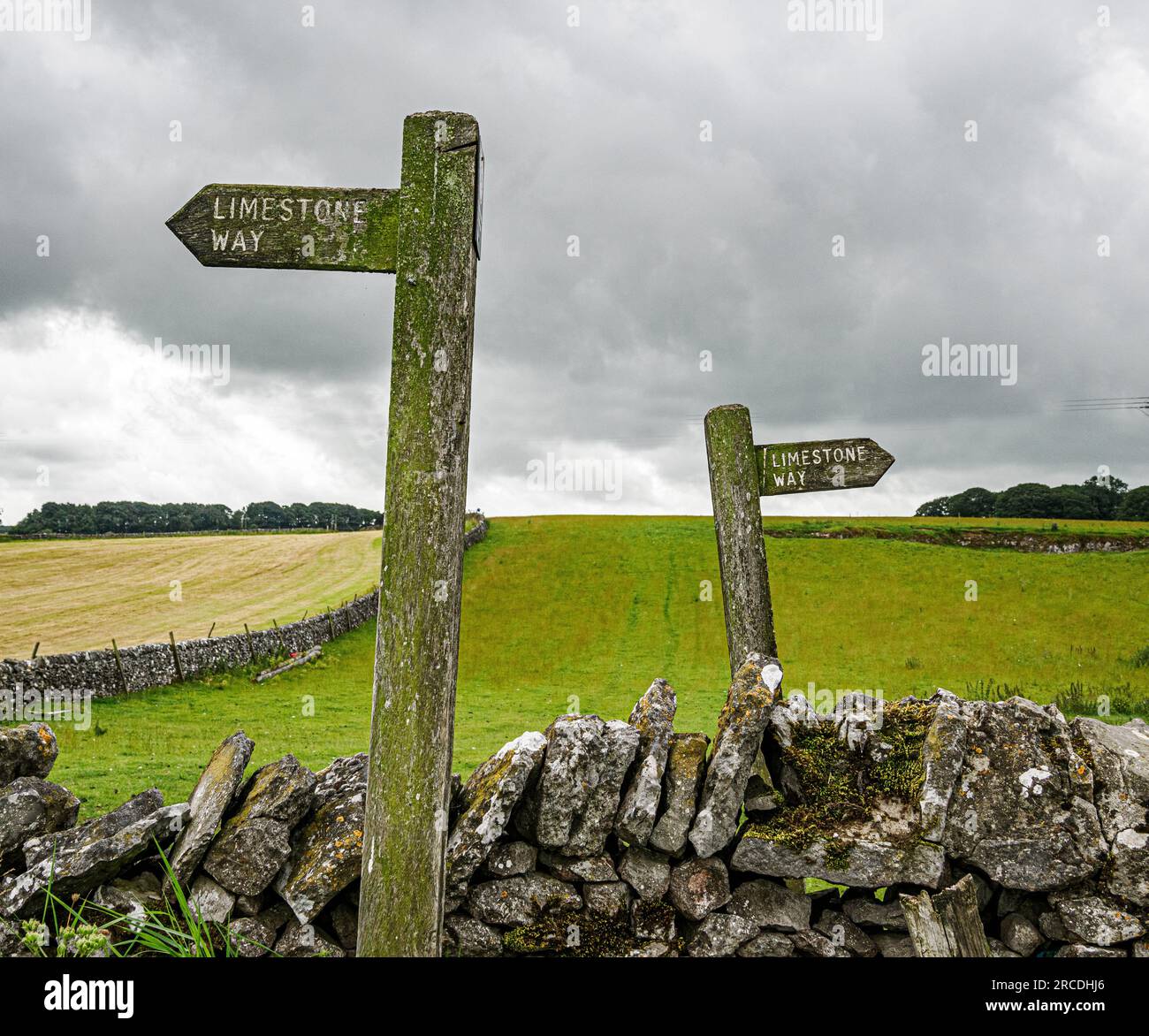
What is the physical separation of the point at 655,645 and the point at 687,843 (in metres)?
24.8

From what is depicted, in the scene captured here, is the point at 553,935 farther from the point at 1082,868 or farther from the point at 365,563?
A: the point at 365,563

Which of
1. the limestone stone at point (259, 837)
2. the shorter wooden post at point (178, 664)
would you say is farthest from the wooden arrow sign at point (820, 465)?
the shorter wooden post at point (178, 664)

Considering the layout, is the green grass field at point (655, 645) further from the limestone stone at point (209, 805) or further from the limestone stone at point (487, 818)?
the limestone stone at point (487, 818)

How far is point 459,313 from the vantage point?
3145 mm

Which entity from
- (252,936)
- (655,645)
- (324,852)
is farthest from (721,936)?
(655,645)

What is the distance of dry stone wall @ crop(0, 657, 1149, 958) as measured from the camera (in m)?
3.80

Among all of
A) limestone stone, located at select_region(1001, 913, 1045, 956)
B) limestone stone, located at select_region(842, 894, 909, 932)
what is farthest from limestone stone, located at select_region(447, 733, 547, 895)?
limestone stone, located at select_region(1001, 913, 1045, 956)

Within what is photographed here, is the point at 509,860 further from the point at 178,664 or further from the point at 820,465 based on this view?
the point at 178,664

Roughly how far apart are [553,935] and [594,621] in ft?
92.8

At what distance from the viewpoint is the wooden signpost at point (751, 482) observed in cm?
539

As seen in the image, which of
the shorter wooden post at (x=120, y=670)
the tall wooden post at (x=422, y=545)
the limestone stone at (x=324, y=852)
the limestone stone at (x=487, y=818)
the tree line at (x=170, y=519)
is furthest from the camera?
the tree line at (x=170, y=519)

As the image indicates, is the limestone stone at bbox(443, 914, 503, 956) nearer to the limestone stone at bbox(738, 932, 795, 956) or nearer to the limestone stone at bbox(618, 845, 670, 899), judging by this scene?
the limestone stone at bbox(618, 845, 670, 899)

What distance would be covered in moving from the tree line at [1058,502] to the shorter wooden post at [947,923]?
3150 inches

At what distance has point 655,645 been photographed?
93.6 ft
